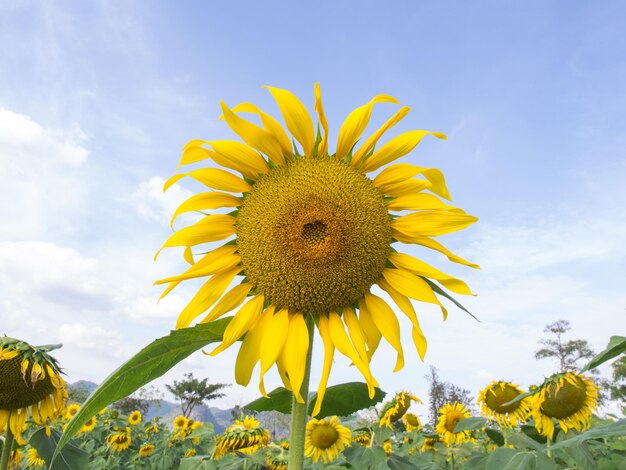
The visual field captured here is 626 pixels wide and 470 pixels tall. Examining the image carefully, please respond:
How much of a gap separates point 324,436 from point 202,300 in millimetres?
4082

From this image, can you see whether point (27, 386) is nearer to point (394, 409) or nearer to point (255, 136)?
point (255, 136)

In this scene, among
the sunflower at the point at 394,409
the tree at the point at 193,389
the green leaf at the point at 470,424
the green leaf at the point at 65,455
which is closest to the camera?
the green leaf at the point at 65,455

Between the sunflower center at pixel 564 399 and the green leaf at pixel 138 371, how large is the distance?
4165mm

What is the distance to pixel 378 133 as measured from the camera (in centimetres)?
208

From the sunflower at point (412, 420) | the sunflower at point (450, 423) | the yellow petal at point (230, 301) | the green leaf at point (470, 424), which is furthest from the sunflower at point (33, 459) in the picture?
the yellow petal at point (230, 301)

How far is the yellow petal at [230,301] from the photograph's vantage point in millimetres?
1980

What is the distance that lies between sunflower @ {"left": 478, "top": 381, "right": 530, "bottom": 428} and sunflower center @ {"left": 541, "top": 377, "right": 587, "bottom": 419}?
882mm

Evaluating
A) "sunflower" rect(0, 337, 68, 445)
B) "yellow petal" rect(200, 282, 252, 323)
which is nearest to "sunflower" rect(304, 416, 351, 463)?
"sunflower" rect(0, 337, 68, 445)

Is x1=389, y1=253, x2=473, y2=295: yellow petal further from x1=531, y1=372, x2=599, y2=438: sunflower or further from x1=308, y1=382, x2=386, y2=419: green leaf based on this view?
x1=531, y1=372, x2=599, y2=438: sunflower

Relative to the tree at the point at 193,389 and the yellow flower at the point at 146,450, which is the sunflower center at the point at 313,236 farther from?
the tree at the point at 193,389

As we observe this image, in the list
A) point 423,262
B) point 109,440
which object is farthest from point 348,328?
point 109,440

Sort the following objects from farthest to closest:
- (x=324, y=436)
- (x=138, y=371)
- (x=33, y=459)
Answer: (x=33, y=459), (x=324, y=436), (x=138, y=371)

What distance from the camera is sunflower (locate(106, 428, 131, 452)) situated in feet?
29.8

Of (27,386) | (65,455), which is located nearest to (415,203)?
(65,455)
